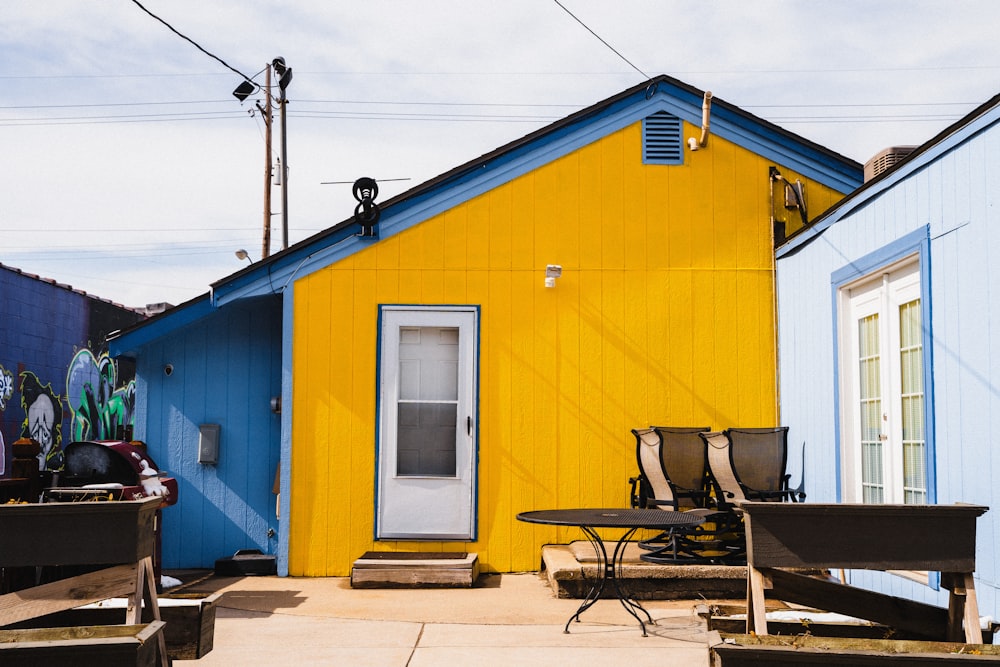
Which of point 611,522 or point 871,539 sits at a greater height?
point 871,539

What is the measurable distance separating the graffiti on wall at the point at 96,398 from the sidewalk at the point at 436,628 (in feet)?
22.4

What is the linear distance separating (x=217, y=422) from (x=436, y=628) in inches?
138

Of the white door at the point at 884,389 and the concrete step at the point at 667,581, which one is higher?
the white door at the point at 884,389

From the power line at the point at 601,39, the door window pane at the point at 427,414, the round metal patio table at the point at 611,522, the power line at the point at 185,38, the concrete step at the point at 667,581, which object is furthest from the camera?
the power line at the point at 601,39

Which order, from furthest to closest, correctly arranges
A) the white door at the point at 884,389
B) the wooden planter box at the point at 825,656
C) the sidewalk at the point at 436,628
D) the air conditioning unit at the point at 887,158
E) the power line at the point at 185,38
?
the power line at the point at 185,38, the air conditioning unit at the point at 887,158, the white door at the point at 884,389, the sidewalk at the point at 436,628, the wooden planter box at the point at 825,656

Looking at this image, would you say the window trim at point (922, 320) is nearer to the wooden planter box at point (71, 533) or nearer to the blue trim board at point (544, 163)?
the blue trim board at point (544, 163)

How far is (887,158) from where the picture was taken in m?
7.11

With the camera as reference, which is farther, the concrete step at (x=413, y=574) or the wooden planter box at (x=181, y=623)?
the concrete step at (x=413, y=574)

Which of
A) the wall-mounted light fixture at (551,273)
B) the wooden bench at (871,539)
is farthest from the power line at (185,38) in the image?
the wooden bench at (871,539)

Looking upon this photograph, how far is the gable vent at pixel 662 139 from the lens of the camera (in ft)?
26.6

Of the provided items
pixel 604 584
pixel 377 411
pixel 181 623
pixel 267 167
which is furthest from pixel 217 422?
pixel 267 167

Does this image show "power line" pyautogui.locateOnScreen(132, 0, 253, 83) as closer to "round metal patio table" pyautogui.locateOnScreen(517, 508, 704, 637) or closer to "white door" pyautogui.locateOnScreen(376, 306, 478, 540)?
"white door" pyautogui.locateOnScreen(376, 306, 478, 540)

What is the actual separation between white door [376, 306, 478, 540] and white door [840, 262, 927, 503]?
2773 mm

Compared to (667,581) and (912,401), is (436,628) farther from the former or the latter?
(912,401)
